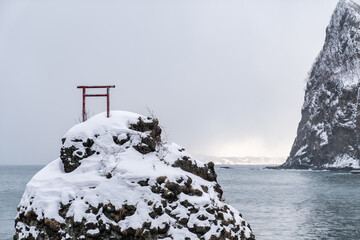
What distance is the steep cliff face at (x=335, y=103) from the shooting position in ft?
392

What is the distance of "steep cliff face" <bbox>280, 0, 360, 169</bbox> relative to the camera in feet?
392

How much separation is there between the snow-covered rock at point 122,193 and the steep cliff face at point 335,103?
11777cm

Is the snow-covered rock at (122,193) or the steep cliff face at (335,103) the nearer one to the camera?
the snow-covered rock at (122,193)

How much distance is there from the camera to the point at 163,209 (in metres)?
9.66

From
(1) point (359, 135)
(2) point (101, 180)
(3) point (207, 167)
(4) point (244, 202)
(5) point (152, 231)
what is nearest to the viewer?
(5) point (152, 231)

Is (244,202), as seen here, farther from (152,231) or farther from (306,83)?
(306,83)

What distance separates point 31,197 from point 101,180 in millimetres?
1947

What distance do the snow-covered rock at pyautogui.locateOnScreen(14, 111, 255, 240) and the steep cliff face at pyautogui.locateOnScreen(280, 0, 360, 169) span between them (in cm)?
11777

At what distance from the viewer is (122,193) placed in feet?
31.8

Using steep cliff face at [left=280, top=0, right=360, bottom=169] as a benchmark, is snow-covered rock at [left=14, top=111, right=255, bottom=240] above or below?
below

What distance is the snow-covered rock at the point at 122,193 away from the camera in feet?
30.7

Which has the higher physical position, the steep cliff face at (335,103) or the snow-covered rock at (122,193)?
the steep cliff face at (335,103)

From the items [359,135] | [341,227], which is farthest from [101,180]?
[359,135]

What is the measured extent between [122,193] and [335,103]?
126 meters
